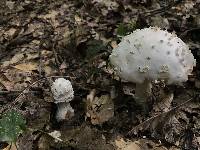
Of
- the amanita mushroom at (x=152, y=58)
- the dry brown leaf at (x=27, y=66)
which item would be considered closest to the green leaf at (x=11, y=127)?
the amanita mushroom at (x=152, y=58)

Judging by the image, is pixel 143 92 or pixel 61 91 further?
pixel 143 92

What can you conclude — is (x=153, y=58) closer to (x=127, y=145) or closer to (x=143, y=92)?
(x=143, y=92)

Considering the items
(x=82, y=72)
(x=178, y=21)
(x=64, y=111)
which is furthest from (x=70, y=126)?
(x=178, y=21)

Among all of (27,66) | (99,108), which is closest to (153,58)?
(99,108)

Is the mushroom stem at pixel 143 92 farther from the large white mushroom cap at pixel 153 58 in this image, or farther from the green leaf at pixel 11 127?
the green leaf at pixel 11 127

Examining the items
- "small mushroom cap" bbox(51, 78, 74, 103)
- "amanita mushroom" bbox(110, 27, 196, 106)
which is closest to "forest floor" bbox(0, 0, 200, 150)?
"small mushroom cap" bbox(51, 78, 74, 103)

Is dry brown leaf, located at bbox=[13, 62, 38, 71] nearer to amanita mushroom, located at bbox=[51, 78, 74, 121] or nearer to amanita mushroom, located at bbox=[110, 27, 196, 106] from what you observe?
amanita mushroom, located at bbox=[51, 78, 74, 121]
